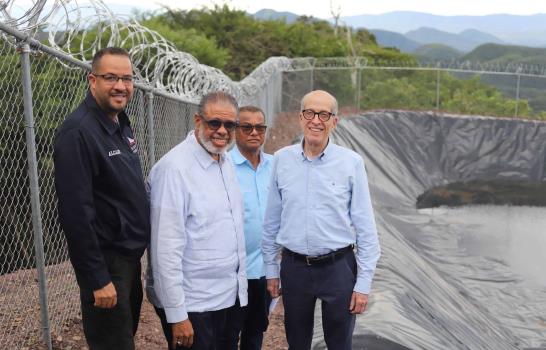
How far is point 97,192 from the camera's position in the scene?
2.68 m

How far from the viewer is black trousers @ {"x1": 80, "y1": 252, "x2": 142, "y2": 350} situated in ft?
9.12

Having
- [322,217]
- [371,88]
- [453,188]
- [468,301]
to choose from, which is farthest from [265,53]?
[322,217]

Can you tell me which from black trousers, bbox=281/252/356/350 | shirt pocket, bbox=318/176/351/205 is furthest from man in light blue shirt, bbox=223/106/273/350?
shirt pocket, bbox=318/176/351/205

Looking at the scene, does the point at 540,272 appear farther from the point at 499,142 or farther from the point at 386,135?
→ the point at 499,142

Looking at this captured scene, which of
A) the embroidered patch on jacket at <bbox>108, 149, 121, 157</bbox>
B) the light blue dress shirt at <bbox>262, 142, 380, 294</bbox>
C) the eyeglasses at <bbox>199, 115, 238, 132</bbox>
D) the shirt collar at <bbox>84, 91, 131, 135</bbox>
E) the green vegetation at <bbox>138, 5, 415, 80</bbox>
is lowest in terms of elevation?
the light blue dress shirt at <bbox>262, 142, 380, 294</bbox>

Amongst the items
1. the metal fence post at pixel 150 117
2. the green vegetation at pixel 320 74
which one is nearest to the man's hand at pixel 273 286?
the metal fence post at pixel 150 117

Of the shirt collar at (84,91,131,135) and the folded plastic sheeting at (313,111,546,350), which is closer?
the shirt collar at (84,91,131,135)

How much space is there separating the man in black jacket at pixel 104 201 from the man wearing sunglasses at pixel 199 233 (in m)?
0.13

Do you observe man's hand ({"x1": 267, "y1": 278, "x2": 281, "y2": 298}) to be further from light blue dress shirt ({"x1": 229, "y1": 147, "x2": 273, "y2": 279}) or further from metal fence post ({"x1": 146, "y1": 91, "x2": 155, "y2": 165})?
metal fence post ({"x1": 146, "y1": 91, "x2": 155, "y2": 165})

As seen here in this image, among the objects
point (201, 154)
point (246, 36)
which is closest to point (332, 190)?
point (201, 154)

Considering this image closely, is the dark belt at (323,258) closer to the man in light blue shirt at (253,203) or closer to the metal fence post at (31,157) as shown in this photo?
the man in light blue shirt at (253,203)

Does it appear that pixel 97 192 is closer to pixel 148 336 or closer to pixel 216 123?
pixel 216 123

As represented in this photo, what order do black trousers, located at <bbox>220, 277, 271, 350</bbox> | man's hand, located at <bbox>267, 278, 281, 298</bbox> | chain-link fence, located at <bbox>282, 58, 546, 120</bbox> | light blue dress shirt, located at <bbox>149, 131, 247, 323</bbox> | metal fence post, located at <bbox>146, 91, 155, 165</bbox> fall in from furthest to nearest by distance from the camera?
1. chain-link fence, located at <bbox>282, 58, 546, 120</bbox>
2. metal fence post, located at <bbox>146, 91, 155, 165</bbox>
3. black trousers, located at <bbox>220, 277, 271, 350</bbox>
4. man's hand, located at <bbox>267, 278, 281, 298</bbox>
5. light blue dress shirt, located at <bbox>149, 131, 247, 323</bbox>

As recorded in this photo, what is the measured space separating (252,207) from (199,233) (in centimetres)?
81
